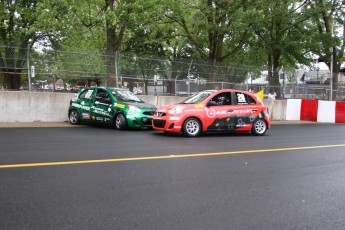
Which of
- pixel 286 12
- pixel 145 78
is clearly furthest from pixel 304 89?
pixel 145 78

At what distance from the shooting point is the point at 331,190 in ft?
19.7

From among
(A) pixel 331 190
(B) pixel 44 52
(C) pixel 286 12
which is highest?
(C) pixel 286 12

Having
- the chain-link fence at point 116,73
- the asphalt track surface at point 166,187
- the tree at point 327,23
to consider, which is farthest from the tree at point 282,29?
the asphalt track surface at point 166,187

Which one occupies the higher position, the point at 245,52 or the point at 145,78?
the point at 245,52

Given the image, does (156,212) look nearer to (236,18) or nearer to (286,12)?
(236,18)

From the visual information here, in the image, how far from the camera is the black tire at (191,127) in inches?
488

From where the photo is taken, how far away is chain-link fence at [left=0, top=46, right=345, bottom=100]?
16.2 metres

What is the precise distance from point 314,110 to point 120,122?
1350 cm

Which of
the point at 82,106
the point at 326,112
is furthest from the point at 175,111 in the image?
the point at 326,112

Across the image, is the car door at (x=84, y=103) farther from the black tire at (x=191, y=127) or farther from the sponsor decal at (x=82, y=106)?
the black tire at (x=191, y=127)

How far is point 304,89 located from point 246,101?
1328 centimetres

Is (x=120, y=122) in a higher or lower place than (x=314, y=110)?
lower

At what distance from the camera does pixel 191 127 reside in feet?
41.0

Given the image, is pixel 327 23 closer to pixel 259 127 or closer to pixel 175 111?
pixel 259 127
